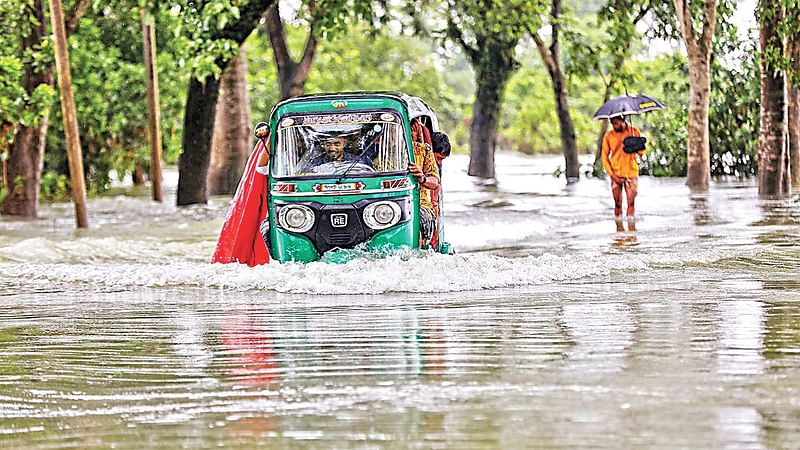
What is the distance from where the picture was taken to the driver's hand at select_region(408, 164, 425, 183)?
12452 mm

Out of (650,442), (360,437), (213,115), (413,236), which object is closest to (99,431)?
(360,437)

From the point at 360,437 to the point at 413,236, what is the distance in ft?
22.7

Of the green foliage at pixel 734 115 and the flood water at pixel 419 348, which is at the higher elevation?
the green foliage at pixel 734 115

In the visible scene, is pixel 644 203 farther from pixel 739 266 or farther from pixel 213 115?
pixel 739 266

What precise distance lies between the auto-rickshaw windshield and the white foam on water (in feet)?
2.78

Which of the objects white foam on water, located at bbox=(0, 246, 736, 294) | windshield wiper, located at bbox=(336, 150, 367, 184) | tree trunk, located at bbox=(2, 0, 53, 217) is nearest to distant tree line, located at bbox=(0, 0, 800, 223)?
tree trunk, located at bbox=(2, 0, 53, 217)

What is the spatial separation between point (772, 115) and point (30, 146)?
507 inches

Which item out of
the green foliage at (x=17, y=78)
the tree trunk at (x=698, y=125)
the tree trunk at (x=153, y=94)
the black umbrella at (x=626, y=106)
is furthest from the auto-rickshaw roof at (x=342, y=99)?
the tree trunk at (x=153, y=94)

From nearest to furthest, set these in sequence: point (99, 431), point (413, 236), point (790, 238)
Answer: point (99, 431) → point (413, 236) → point (790, 238)

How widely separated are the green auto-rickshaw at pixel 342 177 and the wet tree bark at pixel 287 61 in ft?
62.1

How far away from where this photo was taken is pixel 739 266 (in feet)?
41.9

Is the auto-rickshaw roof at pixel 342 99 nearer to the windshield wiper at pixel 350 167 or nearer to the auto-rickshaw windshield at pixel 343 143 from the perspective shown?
the auto-rickshaw windshield at pixel 343 143

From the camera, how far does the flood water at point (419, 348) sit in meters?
5.85

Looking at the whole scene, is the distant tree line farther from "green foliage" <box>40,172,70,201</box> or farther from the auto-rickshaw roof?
the auto-rickshaw roof
